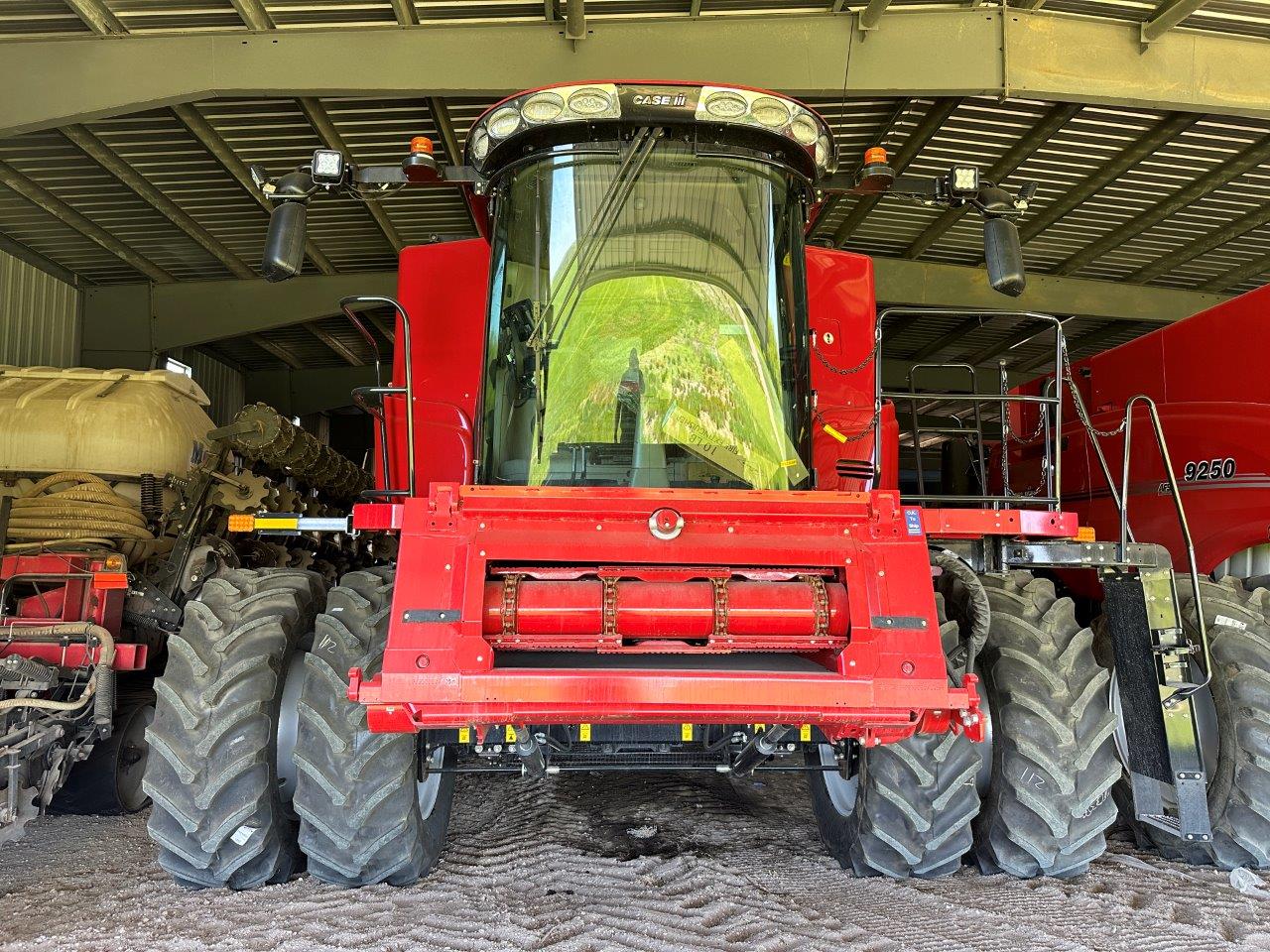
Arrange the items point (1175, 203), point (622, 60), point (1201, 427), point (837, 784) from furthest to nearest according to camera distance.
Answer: point (1175, 203) → point (622, 60) → point (1201, 427) → point (837, 784)

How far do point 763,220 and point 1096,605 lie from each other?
552 cm

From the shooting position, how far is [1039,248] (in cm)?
1244

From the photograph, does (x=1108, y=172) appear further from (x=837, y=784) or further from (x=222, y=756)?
(x=222, y=756)

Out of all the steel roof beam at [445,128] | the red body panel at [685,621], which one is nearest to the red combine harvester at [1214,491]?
the red body panel at [685,621]

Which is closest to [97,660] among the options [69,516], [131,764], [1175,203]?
[131,764]

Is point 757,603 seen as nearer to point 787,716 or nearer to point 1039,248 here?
point 787,716

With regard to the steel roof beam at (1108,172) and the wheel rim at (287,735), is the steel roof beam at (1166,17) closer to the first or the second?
the steel roof beam at (1108,172)

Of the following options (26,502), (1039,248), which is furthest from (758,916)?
(1039,248)

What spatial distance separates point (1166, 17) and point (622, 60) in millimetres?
4002

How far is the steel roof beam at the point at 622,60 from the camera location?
25.3ft

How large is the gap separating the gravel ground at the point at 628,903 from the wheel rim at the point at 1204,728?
1.49ft

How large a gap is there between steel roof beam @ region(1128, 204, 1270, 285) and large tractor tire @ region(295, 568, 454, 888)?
35.9 ft

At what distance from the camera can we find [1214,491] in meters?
6.65

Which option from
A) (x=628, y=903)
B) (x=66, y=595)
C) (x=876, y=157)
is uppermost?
(x=876, y=157)
